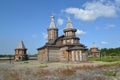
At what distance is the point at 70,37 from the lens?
53.1 meters

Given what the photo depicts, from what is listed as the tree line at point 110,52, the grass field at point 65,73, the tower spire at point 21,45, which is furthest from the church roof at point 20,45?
Result: the tree line at point 110,52

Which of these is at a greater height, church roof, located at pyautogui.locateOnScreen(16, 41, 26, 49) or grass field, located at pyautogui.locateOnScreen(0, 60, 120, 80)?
church roof, located at pyautogui.locateOnScreen(16, 41, 26, 49)

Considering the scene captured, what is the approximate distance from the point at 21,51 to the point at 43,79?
55804 mm

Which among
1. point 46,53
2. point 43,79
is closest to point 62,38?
point 46,53

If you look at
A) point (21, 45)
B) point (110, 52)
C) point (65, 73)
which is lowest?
point (65, 73)

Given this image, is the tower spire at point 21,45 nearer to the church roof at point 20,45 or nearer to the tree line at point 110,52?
the church roof at point 20,45

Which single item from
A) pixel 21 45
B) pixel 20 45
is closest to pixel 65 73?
pixel 21 45

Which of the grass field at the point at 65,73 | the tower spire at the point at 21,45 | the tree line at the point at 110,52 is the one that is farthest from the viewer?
the tree line at the point at 110,52

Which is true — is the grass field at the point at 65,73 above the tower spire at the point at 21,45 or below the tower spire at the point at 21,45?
below

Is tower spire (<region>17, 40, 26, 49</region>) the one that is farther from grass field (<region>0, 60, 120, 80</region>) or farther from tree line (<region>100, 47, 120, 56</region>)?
tree line (<region>100, 47, 120, 56</region>)

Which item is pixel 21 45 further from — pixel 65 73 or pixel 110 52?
pixel 110 52

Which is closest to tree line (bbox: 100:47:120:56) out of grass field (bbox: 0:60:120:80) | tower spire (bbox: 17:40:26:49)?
tower spire (bbox: 17:40:26:49)

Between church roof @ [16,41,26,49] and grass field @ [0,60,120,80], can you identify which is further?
church roof @ [16,41,26,49]

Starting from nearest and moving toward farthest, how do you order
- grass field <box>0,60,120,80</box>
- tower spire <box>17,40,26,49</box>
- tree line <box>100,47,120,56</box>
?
grass field <box>0,60,120,80</box>
tower spire <box>17,40,26,49</box>
tree line <box>100,47,120,56</box>
